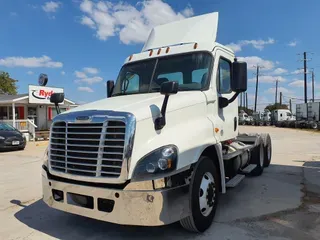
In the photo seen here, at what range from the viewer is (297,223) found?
4.26 metres

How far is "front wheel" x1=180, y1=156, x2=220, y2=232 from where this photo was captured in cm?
367

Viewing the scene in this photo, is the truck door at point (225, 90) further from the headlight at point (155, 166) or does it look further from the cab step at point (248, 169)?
the headlight at point (155, 166)

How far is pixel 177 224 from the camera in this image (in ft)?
13.6

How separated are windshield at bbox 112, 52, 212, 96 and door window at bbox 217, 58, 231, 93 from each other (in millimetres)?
319

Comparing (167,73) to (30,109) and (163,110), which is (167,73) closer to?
(163,110)

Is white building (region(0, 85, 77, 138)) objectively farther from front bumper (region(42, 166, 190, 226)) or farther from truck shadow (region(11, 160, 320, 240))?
front bumper (region(42, 166, 190, 226))

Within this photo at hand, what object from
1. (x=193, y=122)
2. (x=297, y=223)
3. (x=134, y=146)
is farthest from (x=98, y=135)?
(x=297, y=223)

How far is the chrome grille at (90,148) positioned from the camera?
11.0ft

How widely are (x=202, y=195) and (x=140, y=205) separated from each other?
3.50 ft

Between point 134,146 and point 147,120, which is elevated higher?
point 147,120

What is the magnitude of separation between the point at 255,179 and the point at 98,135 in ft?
16.6

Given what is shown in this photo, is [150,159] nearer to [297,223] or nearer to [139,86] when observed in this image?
[139,86]

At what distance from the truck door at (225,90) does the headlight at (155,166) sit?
168cm

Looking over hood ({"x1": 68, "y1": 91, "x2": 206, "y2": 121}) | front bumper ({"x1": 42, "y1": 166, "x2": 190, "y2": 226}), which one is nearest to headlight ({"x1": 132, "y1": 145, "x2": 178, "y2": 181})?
front bumper ({"x1": 42, "y1": 166, "x2": 190, "y2": 226})
